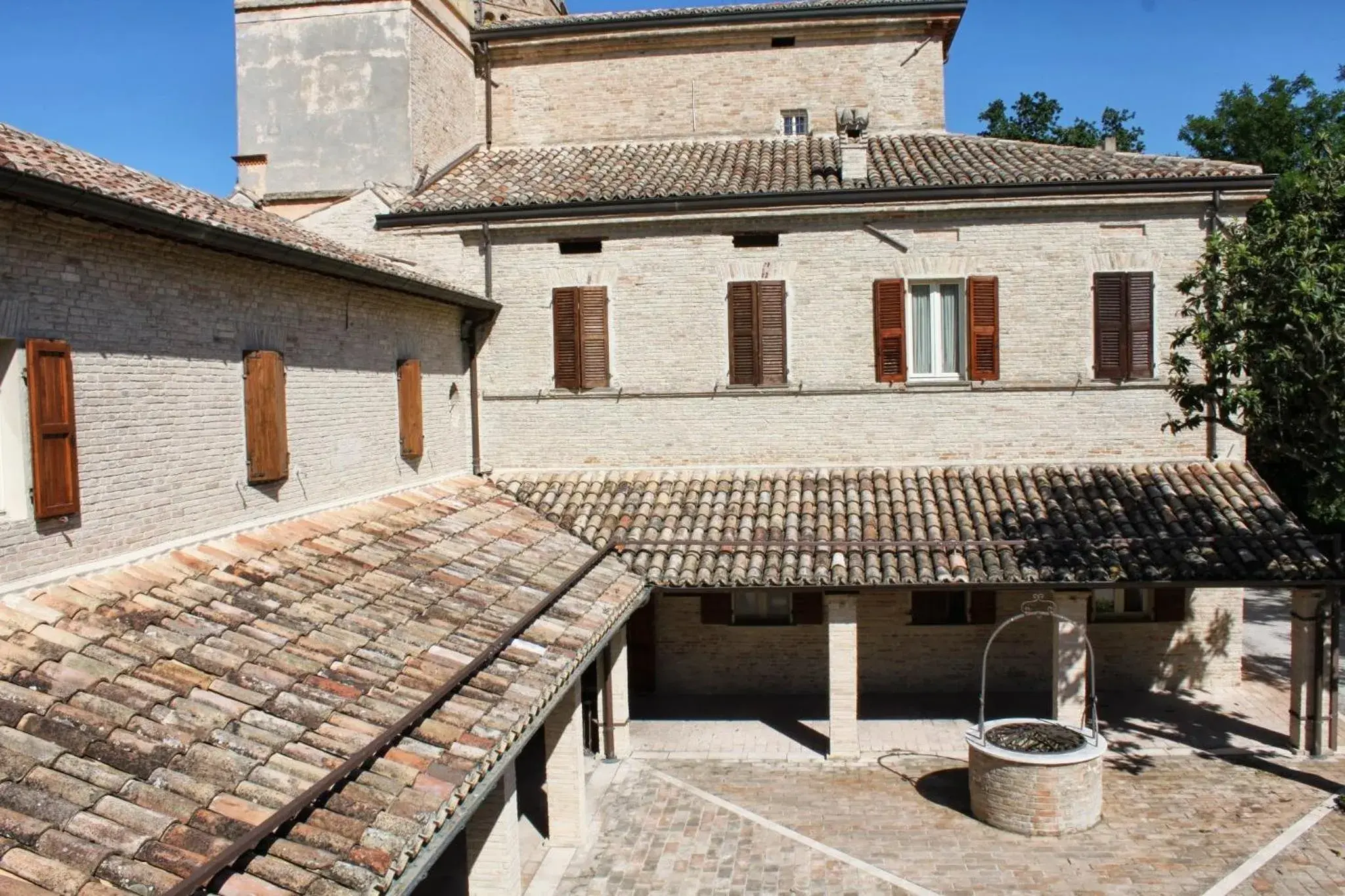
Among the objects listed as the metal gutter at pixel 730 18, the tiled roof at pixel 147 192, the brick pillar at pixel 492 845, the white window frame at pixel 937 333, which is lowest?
the brick pillar at pixel 492 845

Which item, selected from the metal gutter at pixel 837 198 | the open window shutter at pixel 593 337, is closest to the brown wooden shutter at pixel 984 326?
the metal gutter at pixel 837 198

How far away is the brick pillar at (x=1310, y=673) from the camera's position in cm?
1242

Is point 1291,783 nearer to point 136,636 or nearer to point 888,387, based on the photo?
point 888,387

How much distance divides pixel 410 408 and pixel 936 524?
675cm

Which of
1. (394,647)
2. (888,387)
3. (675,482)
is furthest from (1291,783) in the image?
(394,647)

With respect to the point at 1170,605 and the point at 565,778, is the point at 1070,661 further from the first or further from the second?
the point at 565,778

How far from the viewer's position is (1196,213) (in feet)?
46.9

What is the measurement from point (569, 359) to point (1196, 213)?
29.2 feet

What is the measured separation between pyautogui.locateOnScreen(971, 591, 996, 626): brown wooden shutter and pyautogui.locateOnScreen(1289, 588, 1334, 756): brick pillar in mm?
3786

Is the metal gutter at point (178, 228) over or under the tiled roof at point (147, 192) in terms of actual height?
under

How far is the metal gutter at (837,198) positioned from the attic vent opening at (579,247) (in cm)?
41

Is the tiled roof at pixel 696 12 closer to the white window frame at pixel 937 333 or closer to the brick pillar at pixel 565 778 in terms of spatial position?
the white window frame at pixel 937 333

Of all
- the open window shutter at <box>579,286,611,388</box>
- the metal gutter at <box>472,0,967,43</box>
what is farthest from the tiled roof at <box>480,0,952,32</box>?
the open window shutter at <box>579,286,611,388</box>

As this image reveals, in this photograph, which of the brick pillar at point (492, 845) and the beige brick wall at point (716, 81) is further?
the beige brick wall at point (716, 81)
